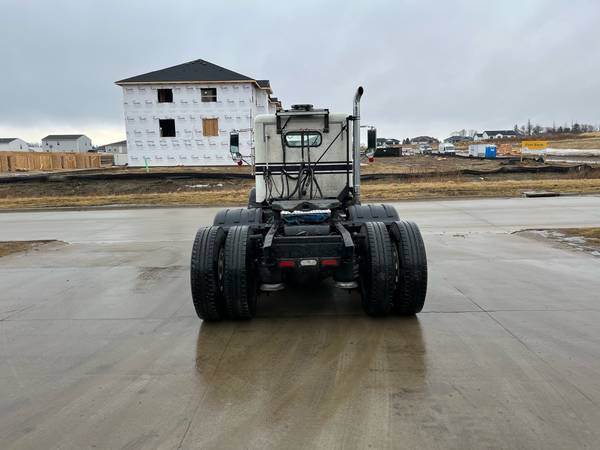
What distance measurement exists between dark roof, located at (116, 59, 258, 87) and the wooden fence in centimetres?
1695

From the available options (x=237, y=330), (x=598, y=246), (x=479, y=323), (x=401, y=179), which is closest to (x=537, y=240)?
(x=598, y=246)

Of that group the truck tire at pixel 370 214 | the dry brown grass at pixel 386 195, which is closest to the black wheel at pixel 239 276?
the truck tire at pixel 370 214

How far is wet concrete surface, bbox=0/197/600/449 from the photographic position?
11.2 feet

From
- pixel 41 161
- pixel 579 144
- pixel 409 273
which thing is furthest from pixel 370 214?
pixel 579 144

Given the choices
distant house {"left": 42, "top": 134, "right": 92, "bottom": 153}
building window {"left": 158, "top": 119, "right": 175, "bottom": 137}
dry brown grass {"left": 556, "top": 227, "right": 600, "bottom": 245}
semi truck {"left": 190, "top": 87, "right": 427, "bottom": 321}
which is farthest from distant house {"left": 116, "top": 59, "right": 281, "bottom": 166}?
distant house {"left": 42, "top": 134, "right": 92, "bottom": 153}

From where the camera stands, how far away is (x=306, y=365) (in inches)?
178

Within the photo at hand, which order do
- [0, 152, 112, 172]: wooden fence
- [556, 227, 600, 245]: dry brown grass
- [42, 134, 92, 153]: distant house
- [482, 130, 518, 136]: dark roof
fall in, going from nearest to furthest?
[556, 227, 600, 245]: dry brown grass → [0, 152, 112, 172]: wooden fence → [42, 134, 92, 153]: distant house → [482, 130, 518, 136]: dark roof

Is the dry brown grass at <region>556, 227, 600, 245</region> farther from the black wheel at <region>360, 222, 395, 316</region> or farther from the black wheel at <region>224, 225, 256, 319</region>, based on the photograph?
the black wheel at <region>224, 225, 256, 319</region>

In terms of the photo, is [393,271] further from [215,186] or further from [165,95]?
[165,95]

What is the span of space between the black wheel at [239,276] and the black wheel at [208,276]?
0.43ft

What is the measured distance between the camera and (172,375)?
4.39m

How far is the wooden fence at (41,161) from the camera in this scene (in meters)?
48.3

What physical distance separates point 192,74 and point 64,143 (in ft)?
290

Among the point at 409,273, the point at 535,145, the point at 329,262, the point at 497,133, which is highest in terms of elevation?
the point at 497,133
